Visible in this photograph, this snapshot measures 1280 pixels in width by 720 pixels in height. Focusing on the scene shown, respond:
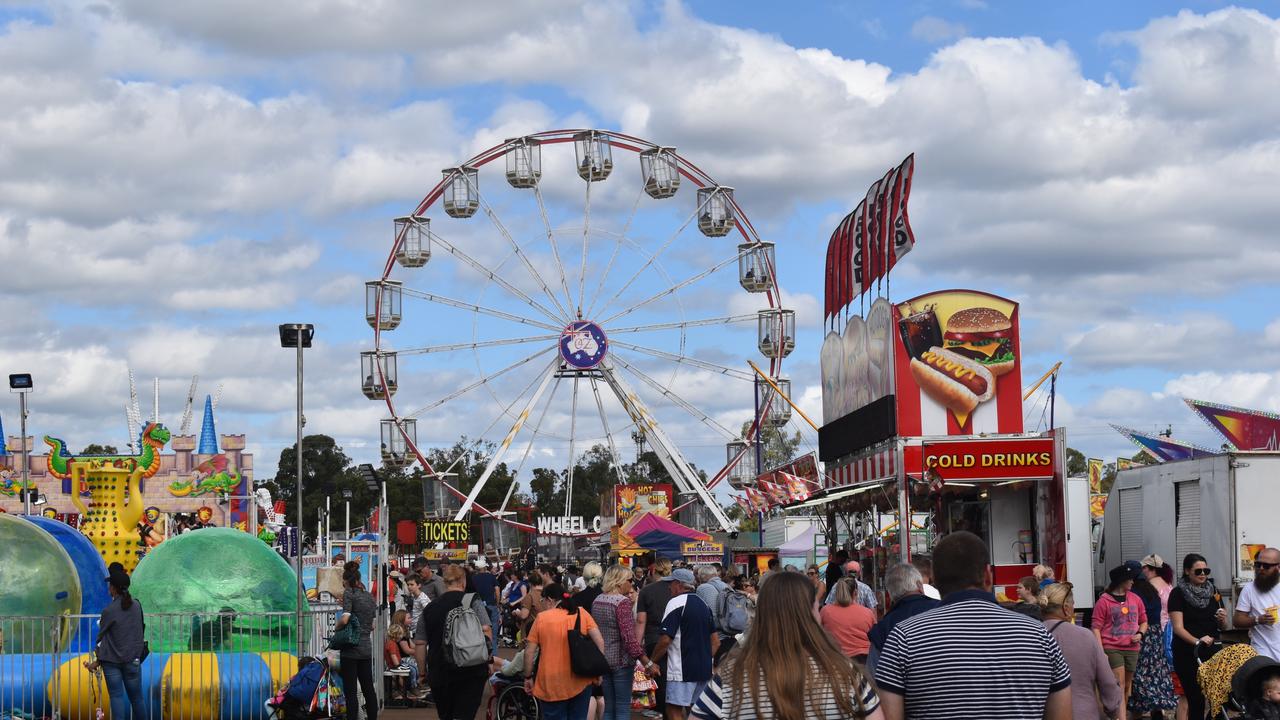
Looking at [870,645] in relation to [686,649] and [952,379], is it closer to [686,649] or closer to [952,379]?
[686,649]

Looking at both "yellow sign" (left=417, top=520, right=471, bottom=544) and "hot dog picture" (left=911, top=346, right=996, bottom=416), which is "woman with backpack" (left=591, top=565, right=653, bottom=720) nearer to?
"hot dog picture" (left=911, top=346, right=996, bottom=416)

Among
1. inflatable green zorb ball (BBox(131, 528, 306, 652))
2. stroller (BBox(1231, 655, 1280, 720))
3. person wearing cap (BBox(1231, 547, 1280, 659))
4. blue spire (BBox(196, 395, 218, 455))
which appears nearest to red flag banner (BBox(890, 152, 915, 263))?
inflatable green zorb ball (BBox(131, 528, 306, 652))

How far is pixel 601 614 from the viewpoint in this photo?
11.3 m

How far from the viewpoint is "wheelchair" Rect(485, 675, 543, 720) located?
13.3 meters

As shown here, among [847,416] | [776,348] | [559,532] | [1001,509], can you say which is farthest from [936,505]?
[559,532]

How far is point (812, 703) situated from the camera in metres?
4.68

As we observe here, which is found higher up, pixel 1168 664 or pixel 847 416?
pixel 847 416

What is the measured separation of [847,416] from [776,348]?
18.6 meters

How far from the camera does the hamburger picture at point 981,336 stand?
953 inches

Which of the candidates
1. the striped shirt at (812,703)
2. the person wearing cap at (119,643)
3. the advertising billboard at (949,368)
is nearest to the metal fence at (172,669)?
the person wearing cap at (119,643)

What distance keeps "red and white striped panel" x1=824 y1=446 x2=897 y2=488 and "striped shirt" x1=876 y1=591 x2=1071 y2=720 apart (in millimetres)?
16793

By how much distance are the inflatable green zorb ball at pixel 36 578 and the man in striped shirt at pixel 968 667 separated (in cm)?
1147

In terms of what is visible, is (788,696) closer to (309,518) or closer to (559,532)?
(559,532)

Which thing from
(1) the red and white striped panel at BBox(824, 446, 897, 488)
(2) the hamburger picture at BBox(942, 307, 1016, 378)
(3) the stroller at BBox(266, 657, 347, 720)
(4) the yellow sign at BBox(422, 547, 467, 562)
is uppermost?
(2) the hamburger picture at BBox(942, 307, 1016, 378)
